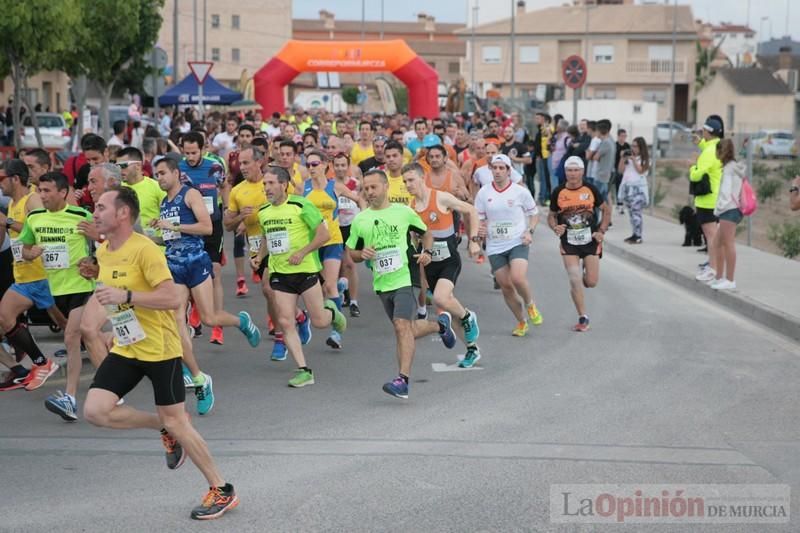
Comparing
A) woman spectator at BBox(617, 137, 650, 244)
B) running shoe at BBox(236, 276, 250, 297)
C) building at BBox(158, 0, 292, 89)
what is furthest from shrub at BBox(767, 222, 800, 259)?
building at BBox(158, 0, 292, 89)

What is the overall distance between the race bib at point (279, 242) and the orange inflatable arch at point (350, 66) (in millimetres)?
30945

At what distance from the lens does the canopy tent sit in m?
39.9

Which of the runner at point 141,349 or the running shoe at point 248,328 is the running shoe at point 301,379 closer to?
the running shoe at point 248,328

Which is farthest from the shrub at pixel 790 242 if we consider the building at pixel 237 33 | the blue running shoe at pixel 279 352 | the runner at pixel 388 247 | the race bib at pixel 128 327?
the building at pixel 237 33

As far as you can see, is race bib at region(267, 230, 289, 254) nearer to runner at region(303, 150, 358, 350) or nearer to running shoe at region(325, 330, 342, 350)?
running shoe at region(325, 330, 342, 350)

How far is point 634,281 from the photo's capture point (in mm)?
16938

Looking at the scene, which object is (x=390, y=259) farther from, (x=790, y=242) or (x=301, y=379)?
(x=790, y=242)

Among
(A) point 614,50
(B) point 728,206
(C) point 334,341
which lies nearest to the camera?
(C) point 334,341

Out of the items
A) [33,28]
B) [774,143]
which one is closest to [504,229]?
[33,28]

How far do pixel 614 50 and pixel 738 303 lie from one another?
71058mm

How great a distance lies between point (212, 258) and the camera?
1238cm

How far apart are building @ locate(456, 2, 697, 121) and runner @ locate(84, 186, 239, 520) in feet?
251

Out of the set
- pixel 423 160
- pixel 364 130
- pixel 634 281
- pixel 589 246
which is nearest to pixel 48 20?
pixel 364 130

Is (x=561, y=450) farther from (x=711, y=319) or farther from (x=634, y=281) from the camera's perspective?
(x=634, y=281)
